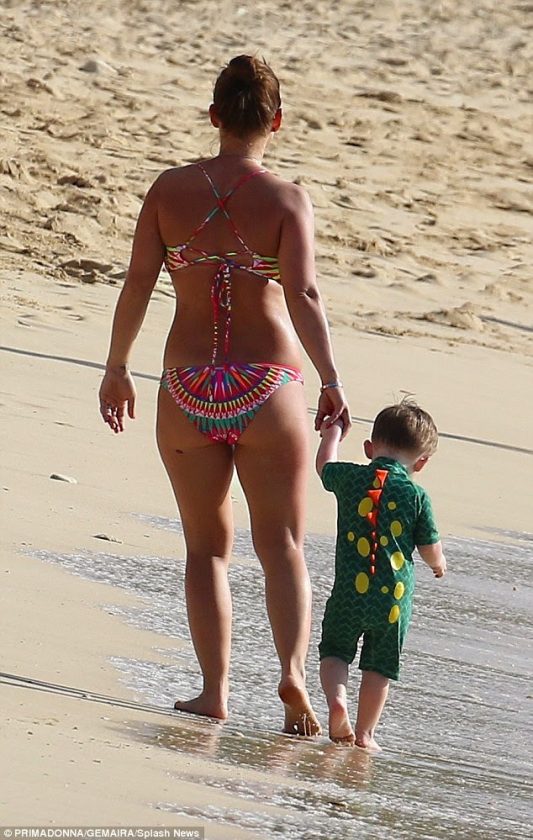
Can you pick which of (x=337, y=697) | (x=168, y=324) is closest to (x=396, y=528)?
(x=337, y=697)

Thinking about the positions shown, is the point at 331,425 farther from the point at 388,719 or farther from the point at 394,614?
the point at 388,719

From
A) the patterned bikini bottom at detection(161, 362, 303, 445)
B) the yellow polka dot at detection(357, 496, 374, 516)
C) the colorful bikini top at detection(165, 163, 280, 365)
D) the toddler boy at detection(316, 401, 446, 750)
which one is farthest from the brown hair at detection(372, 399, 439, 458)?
the colorful bikini top at detection(165, 163, 280, 365)

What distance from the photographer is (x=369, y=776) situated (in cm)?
387

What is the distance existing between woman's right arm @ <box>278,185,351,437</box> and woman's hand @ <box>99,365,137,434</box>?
45cm

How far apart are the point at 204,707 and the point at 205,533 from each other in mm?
416

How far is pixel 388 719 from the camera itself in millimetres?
4656

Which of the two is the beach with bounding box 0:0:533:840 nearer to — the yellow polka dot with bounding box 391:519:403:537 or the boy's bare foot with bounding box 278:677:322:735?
the boy's bare foot with bounding box 278:677:322:735

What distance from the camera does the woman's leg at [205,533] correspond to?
14.0 ft

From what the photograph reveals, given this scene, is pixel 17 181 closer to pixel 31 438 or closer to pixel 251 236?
pixel 31 438

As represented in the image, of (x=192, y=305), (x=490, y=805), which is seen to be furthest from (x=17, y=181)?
(x=490, y=805)

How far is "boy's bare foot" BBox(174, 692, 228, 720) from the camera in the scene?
4.23m

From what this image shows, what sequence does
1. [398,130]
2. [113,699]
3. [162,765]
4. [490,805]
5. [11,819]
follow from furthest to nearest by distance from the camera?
[398,130] < [113,699] < [490,805] < [162,765] < [11,819]

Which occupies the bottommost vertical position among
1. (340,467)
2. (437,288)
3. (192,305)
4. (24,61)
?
(340,467)

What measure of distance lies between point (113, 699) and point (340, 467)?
79 cm
